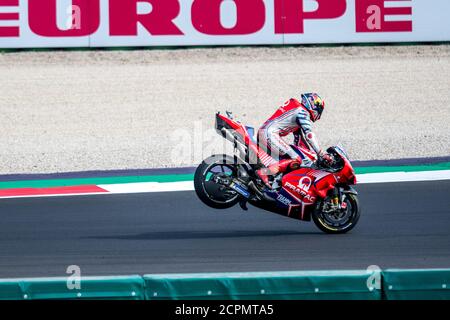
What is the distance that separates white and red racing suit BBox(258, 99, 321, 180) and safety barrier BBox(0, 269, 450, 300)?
3943mm

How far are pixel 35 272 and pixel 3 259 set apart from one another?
734 mm

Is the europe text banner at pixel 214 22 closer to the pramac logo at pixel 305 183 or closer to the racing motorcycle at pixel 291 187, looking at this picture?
the racing motorcycle at pixel 291 187

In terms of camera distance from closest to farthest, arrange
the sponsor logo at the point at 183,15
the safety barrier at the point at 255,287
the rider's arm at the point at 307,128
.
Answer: the safety barrier at the point at 255,287, the rider's arm at the point at 307,128, the sponsor logo at the point at 183,15

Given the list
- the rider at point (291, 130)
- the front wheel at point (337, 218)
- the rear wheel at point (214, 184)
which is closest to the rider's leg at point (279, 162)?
the rider at point (291, 130)

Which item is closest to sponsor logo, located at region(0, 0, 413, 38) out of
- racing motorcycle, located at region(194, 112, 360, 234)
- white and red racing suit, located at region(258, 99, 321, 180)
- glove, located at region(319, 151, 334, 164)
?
white and red racing suit, located at region(258, 99, 321, 180)

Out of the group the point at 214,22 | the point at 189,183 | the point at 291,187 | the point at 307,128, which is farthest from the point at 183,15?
the point at 291,187

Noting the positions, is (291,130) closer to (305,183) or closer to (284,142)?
(284,142)

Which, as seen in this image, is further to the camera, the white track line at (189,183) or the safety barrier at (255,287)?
the white track line at (189,183)

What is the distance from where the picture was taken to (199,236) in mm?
11289

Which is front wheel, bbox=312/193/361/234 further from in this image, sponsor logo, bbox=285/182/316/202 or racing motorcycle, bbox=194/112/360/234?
sponsor logo, bbox=285/182/316/202

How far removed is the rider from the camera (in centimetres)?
1117

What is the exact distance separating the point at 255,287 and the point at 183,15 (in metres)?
15.5

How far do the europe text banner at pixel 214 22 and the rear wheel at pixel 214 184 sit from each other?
11396 mm

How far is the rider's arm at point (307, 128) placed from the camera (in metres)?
11.1
